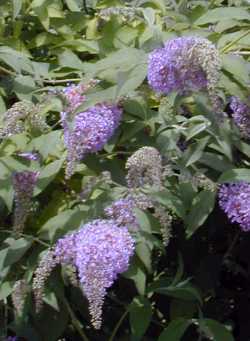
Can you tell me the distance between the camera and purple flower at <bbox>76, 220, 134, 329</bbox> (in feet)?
5.76

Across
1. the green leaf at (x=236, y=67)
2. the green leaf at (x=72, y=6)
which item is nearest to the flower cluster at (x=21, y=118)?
the green leaf at (x=236, y=67)

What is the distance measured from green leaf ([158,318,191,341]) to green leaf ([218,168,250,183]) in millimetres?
345

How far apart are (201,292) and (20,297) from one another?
1.67 feet

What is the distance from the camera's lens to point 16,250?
2020 millimetres

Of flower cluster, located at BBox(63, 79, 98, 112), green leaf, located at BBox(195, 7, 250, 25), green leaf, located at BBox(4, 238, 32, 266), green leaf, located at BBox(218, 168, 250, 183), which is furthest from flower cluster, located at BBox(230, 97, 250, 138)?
green leaf, located at BBox(4, 238, 32, 266)

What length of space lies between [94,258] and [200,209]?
13.0 inches

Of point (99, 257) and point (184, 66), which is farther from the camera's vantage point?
point (184, 66)

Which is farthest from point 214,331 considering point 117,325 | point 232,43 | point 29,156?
point 232,43

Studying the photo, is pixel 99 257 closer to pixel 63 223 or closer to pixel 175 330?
pixel 63 223

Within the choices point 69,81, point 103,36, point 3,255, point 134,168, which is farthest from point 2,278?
point 103,36

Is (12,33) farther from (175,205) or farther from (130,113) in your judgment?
(175,205)

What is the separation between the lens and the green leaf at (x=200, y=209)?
6.54 ft

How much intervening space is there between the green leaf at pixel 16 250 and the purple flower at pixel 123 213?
23cm

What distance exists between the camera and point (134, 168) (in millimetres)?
1851
